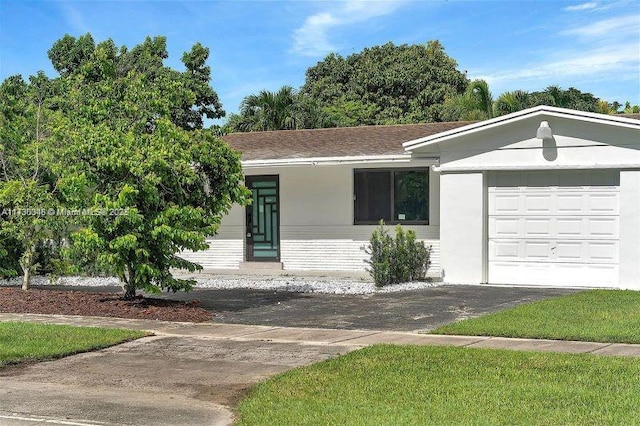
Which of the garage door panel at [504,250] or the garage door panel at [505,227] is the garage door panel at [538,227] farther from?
the garage door panel at [504,250]

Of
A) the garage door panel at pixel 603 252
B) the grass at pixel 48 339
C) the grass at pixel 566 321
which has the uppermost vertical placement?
the garage door panel at pixel 603 252

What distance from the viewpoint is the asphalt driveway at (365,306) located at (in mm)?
12680

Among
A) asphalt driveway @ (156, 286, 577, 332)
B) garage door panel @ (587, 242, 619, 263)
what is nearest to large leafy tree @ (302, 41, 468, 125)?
garage door panel @ (587, 242, 619, 263)

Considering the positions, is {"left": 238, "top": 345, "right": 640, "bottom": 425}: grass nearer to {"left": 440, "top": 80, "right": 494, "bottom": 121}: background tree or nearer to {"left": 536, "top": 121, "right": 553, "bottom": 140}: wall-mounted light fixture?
{"left": 536, "top": 121, "right": 553, "bottom": 140}: wall-mounted light fixture

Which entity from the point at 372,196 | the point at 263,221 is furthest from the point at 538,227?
the point at 263,221

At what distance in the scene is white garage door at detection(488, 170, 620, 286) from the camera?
1650cm

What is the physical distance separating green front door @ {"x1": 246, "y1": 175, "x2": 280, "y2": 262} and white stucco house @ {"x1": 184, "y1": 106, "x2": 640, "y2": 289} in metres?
0.03

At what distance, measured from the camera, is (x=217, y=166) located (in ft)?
47.4

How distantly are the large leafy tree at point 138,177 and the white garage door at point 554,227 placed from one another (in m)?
5.89

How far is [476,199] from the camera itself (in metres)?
17.5

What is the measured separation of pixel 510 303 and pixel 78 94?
8377 millimetres

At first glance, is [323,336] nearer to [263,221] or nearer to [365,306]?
[365,306]

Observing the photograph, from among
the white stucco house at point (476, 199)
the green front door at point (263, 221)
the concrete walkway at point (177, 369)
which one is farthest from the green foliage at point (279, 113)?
the concrete walkway at point (177, 369)

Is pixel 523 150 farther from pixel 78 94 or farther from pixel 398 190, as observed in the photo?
pixel 78 94
